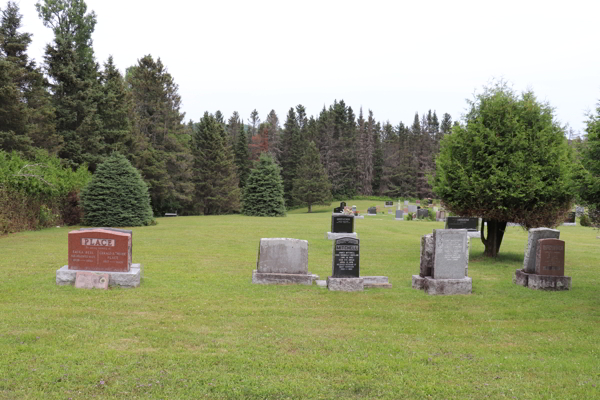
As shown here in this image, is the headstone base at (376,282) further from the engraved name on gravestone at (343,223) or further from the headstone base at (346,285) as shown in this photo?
the engraved name on gravestone at (343,223)

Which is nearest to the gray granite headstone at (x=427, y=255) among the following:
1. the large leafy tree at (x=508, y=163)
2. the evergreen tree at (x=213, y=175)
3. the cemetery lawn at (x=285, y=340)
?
the cemetery lawn at (x=285, y=340)

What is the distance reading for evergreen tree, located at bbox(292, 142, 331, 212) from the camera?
195 ft

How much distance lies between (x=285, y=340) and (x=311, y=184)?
52.5 meters

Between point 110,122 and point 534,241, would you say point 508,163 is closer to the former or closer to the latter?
point 534,241

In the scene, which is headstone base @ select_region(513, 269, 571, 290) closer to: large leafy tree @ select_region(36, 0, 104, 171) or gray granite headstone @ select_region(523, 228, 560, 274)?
gray granite headstone @ select_region(523, 228, 560, 274)

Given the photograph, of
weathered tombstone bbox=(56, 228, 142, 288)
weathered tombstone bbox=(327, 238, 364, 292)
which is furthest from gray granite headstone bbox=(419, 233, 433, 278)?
weathered tombstone bbox=(56, 228, 142, 288)

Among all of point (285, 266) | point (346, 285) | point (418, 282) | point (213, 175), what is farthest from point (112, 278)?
point (213, 175)

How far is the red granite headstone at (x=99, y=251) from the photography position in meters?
10.1

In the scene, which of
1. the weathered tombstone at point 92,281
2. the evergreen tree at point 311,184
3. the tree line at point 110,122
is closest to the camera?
the weathered tombstone at point 92,281

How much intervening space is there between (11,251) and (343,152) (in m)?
68.5

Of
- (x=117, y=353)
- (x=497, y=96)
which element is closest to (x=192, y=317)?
(x=117, y=353)

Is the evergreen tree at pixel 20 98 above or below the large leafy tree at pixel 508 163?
above

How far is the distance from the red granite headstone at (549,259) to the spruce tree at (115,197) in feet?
70.7

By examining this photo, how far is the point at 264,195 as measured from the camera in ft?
131
